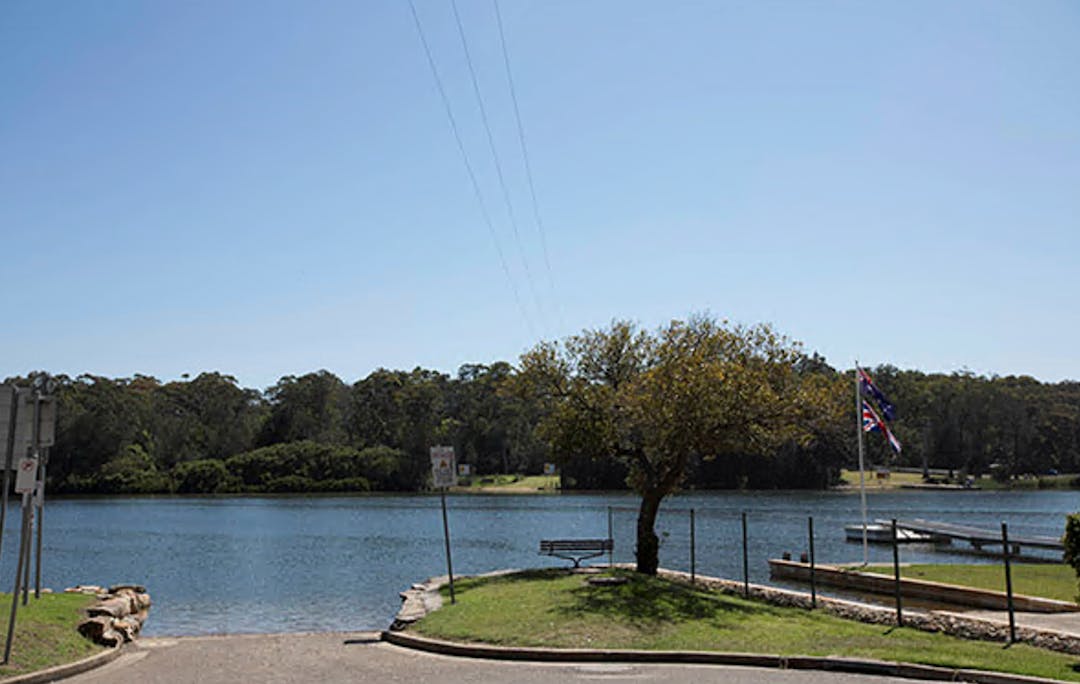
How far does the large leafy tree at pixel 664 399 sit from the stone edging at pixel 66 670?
12183 mm


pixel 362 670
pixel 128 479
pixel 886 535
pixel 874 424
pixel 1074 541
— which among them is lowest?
pixel 886 535

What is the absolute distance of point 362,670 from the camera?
13977mm

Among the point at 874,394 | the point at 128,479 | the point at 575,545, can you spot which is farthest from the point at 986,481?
the point at 575,545

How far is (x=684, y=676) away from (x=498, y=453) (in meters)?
129

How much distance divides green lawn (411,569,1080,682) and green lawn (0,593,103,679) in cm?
558

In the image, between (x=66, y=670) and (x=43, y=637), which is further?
(x=43, y=637)

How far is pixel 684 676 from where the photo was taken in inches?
518

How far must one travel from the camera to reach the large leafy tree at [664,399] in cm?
2184

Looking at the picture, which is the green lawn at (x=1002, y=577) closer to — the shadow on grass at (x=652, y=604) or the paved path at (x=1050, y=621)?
the paved path at (x=1050, y=621)

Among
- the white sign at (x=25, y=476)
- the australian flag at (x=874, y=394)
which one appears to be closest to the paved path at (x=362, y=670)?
the white sign at (x=25, y=476)

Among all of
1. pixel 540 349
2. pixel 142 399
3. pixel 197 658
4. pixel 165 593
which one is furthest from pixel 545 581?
pixel 142 399

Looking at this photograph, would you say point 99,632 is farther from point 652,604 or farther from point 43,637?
point 652,604

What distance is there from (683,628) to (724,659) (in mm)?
2122

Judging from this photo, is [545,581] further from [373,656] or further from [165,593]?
[165,593]
